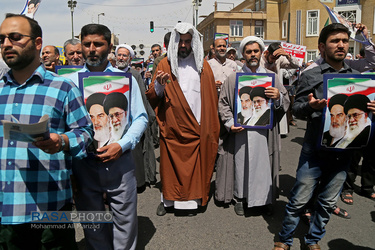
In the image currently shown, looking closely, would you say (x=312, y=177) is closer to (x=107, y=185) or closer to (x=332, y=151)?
(x=332, y=151)

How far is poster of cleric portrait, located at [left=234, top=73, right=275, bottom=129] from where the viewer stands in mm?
3885

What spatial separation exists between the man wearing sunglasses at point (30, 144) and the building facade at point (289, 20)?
24.4 meters

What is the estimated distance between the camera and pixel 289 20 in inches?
1435

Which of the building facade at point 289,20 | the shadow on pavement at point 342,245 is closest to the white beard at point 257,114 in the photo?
the shadow on pavement at point 342,245

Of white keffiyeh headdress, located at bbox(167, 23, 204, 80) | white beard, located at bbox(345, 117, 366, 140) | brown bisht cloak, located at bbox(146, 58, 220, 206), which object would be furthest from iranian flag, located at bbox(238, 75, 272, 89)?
white beard, located at bbox(345, 117, 366, 140)

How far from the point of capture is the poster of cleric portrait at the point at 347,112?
9.16ft

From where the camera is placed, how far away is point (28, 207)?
6.53 feet

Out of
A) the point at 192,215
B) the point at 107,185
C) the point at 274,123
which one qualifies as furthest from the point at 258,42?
the point at 107,185

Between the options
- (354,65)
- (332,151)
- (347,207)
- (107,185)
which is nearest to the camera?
(107,185)

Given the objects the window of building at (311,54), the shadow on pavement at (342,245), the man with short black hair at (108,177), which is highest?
the window of building at (311,54)

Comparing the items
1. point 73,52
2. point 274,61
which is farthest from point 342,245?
point 73,52

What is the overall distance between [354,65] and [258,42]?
1959 mm

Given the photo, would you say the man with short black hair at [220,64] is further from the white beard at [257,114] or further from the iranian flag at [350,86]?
the iranian flag at [350,86]

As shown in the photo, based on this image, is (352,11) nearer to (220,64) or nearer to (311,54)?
(311,54)
